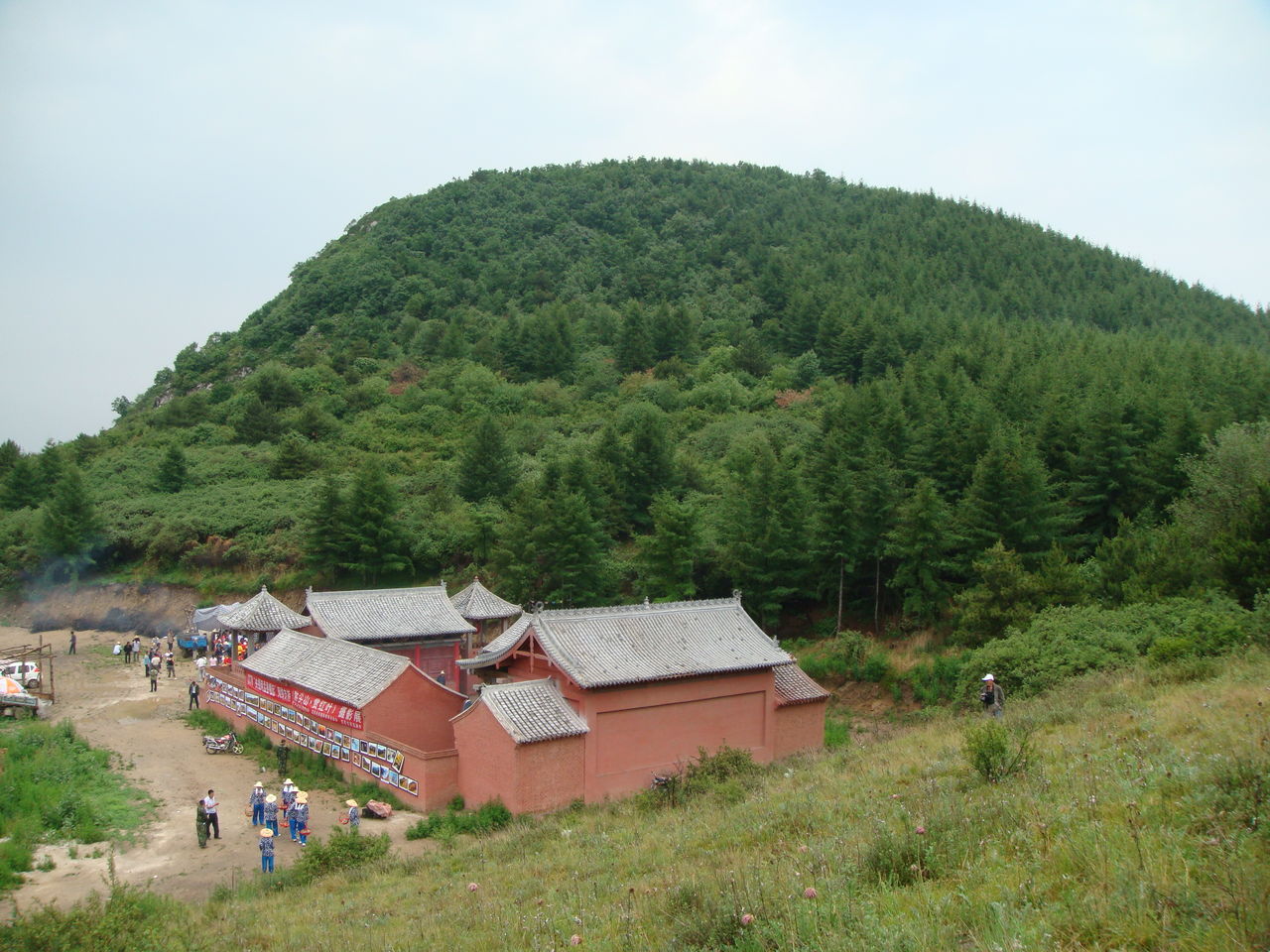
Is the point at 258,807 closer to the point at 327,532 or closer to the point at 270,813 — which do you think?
the point at 270,813

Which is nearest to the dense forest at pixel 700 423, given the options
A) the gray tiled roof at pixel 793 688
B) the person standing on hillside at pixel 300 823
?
the gray tiled roof at pixel 793 688

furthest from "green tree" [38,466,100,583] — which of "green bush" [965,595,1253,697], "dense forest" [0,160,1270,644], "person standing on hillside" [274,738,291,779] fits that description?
"green bush" [965,595,1253,697]

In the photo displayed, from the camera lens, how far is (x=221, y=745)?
75.8 ft

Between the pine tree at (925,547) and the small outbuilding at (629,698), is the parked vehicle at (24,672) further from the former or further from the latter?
the pine tree at (925,547)

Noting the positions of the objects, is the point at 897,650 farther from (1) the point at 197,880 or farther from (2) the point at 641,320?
(2) the point at 641,320

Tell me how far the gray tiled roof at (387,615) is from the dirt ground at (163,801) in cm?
460

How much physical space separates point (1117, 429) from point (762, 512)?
11279 millimetres

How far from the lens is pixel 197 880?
15.0 m

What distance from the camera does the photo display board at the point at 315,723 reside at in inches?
770

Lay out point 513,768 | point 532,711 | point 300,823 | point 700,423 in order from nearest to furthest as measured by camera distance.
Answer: point 300,823
point 513,768
point 532,711
point 700,423

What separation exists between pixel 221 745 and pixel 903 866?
2041cm

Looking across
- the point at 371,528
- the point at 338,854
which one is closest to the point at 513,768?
the point at 338,854

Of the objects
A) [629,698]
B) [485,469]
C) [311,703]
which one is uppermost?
[485,469]

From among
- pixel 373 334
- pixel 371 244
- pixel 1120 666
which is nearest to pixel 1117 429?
pixel 1120 666
